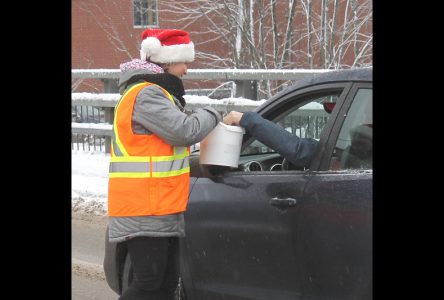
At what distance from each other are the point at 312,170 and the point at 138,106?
999 millimetres

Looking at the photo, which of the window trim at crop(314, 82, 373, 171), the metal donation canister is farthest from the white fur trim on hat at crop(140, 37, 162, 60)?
the window trim at crop(314, 82, 373, 171)

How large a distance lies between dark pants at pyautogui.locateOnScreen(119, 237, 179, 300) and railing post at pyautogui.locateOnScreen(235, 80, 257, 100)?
5.89 m

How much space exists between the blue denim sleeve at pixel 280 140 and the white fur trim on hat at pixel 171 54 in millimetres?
509

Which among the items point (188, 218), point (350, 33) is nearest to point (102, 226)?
point (188, 218)

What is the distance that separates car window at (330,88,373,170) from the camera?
4.15 metres

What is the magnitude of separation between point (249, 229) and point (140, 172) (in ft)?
2.39

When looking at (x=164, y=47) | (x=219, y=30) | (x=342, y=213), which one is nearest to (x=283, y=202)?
(x=342, y=213)

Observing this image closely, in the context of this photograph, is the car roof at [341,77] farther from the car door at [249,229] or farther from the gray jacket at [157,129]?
the gray jacket at [157,129]

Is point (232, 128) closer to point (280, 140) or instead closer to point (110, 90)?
point (280, 140)

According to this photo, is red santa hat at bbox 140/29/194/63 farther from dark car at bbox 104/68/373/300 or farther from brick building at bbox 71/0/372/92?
brick building at bbox 71/0/372/92

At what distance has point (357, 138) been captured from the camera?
13.8ft
